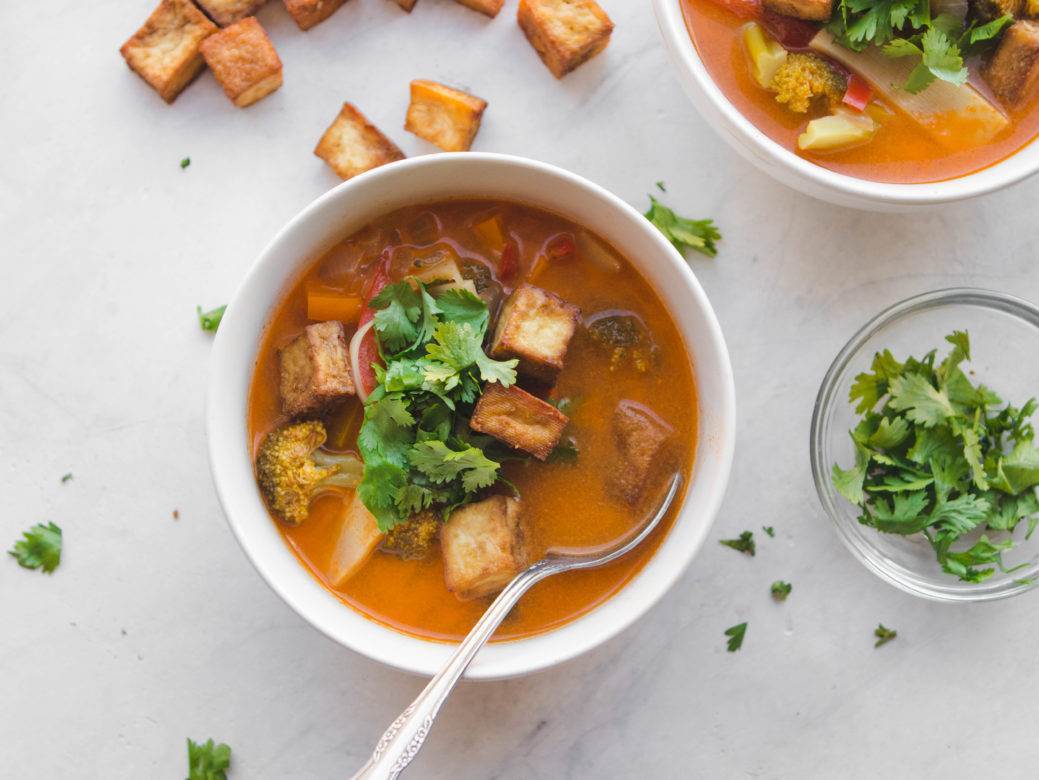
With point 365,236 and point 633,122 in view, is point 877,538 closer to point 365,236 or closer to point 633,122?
point 633,122

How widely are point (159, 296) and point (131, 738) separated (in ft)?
4.16

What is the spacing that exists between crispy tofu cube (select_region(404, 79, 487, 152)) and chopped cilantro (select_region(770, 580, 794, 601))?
4.96 ft

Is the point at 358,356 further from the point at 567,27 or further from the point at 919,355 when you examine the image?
the point at 919,355

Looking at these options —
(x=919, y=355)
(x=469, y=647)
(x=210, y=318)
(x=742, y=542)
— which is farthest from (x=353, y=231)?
(x=919, y=355)

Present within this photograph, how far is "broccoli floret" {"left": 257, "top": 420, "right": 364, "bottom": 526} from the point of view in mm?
2555

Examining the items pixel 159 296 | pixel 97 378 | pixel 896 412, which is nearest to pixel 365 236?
pixel 159 296

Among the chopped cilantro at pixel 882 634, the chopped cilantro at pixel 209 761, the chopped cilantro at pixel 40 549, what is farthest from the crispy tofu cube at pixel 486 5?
the chopped cilantro at pixel 209 761

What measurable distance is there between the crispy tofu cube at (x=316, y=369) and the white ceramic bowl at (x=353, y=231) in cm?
10

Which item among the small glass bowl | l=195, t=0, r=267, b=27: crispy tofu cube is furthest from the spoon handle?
l=195, t=0, r=267, b=27: crispy tofu cube

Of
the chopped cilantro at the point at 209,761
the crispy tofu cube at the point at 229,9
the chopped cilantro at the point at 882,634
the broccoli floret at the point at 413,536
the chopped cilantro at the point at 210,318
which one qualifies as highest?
the crispy tofu cube at the point at 229,9

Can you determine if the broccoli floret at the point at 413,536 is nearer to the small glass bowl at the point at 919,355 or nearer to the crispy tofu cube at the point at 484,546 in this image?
the crispy tofu cube at the point at 484,546

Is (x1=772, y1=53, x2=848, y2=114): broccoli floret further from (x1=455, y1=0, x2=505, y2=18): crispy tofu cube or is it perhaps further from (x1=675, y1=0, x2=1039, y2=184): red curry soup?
(x1=455, y1=0, x2=505, y2=18): crispy tofu cube

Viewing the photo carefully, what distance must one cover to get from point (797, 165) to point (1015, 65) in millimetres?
637

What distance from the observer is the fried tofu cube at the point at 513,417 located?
97.4 inches
